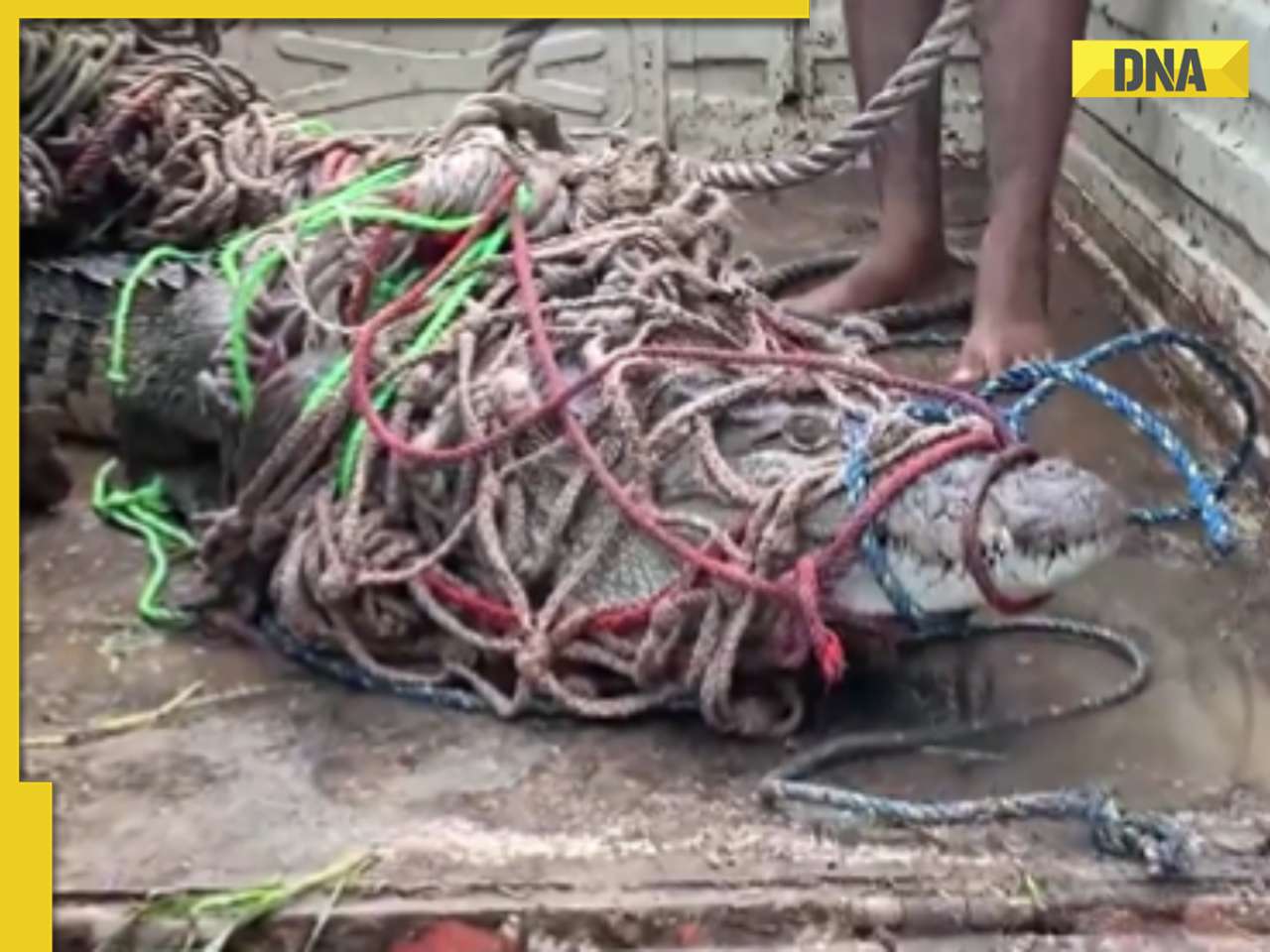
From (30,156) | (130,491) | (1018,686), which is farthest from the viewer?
(30,156)

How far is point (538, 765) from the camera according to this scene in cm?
187

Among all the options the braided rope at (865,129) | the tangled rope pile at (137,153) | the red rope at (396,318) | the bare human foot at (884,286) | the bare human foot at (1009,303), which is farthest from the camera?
the bare human foot at (884,286)

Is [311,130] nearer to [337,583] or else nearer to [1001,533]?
[337,583]

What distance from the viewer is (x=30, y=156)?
106 inches

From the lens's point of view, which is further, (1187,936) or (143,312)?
(143,312)

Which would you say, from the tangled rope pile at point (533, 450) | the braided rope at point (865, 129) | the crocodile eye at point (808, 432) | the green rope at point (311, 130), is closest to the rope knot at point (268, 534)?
the tangled rope pile at point (533, 450)

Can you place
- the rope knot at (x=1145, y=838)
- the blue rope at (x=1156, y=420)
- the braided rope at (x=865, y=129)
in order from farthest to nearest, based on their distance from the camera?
the braided rope at (x=865, y=129) < the blue rope at (x=1156, y=420) < the rope knot at (x=1145, y=838)

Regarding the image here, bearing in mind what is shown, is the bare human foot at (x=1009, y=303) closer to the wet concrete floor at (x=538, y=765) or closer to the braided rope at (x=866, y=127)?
the braided rope at (x=866, y=127)

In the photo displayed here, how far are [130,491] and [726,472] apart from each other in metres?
0.93

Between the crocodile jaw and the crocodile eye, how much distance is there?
0.50ft

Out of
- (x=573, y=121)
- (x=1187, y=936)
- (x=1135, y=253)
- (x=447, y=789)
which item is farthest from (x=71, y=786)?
(x=573, y=121)

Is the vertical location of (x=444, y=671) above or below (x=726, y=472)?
below

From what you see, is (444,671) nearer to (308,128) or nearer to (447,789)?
(447,789)

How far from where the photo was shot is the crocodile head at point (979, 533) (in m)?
1.80
